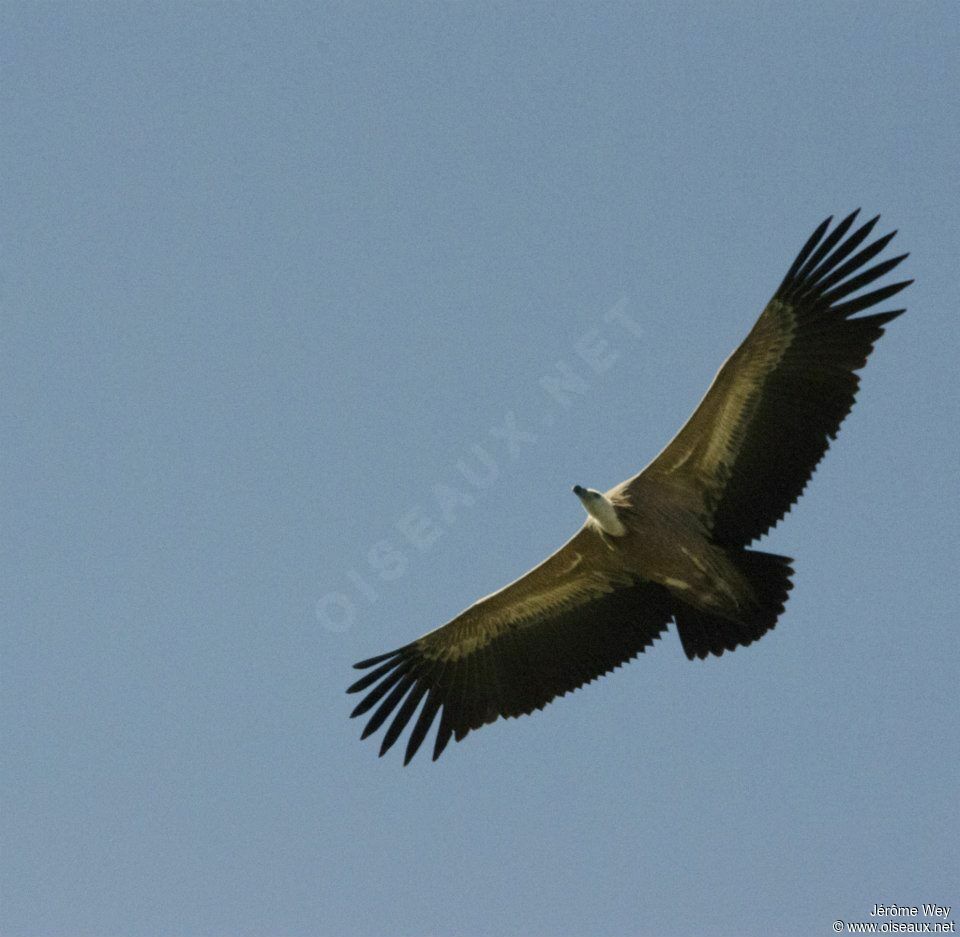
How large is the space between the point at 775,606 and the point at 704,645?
0.66 m

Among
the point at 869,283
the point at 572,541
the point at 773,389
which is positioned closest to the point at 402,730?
the point at 572,541

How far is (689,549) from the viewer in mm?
13430

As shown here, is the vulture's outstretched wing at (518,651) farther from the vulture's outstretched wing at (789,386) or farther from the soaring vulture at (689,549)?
the vulture's outstretched wing at (789,386)

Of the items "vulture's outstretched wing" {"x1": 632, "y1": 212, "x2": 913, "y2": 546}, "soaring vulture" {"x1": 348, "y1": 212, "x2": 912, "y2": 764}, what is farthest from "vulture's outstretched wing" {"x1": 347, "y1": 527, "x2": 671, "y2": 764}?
"vulture's outstretched wing" {"x1": 632, "y1": 212, "x2": 913, "y2": 546}

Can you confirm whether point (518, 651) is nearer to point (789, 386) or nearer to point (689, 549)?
point (689, 549)

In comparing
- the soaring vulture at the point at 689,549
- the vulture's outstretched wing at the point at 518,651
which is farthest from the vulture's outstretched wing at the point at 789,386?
the vulture's outstretched wing at the point at 518,651

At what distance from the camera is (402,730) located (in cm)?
1421

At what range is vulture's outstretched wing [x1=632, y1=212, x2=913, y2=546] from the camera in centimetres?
1309

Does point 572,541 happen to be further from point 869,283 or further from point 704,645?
point 869,283

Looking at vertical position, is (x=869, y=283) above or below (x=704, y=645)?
above

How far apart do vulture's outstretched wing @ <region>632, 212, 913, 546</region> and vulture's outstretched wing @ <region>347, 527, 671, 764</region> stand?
1224mm

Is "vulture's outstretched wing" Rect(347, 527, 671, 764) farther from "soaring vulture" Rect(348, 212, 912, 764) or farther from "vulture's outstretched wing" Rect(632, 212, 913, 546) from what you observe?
"vulture's outstretched wing" Rect(632, 212, 913, 546)

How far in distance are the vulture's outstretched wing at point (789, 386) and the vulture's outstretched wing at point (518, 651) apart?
1.22 meters

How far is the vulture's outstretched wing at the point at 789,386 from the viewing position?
13.1 metres
